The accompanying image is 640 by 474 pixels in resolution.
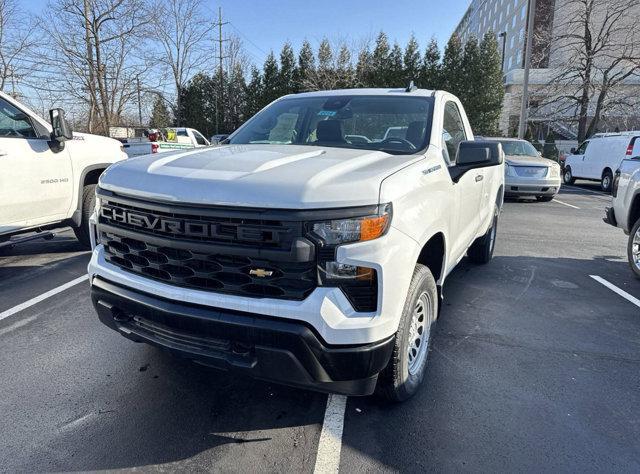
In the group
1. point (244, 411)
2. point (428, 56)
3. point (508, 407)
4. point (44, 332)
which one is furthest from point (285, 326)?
point (428, 56)

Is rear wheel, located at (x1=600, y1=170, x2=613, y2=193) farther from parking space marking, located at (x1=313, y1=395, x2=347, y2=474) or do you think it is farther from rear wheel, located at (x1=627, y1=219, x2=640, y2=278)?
parking space marking, located at (x1=313, y1=395, x2=347, y2=474)

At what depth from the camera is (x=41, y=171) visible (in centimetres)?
524

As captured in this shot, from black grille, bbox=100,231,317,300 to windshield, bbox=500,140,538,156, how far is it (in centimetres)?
1223

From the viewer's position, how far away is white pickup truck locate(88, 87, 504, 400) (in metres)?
2.06

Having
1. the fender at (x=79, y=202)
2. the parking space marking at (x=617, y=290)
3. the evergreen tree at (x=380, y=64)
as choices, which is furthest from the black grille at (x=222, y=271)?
the evergreen tree at (x=380, y=64)

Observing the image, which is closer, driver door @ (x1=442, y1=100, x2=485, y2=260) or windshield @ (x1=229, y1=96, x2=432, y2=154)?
windshield @ (x1=229, y1=96, x2=432, y2=154)

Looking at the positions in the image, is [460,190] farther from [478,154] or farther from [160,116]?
[160,116]

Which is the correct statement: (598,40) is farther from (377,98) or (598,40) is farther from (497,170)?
(377,98)

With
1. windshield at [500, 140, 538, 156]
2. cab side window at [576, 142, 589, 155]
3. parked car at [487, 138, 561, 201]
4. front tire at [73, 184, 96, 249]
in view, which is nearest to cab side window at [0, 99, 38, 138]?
front tire at [73, 184, 96, 249]

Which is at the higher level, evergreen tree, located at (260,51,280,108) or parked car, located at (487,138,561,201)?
evergreen tree, located at (260,51,280,108)

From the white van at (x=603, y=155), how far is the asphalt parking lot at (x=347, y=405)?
1190 cm

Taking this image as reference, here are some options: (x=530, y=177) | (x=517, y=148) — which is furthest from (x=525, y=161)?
(x=517, y=148)

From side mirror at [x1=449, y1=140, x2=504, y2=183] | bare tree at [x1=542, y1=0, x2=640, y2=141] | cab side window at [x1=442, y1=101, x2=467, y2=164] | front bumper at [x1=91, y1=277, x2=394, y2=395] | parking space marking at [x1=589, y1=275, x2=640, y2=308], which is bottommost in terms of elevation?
parking space marking at [x1=589, y1=275, x2=640, y2=308]

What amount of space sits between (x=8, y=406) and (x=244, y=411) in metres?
1.42
